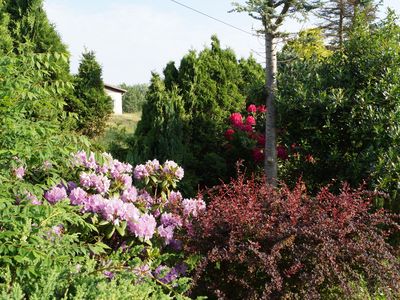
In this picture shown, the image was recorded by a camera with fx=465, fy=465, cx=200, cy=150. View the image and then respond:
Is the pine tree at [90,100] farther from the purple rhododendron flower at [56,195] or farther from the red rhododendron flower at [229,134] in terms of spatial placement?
the purple rhododendron flower at [56,195]

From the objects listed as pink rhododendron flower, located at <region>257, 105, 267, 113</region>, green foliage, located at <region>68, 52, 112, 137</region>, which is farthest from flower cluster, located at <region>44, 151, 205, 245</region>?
green foliage, located at <region>68, 52, 112, 137</region>

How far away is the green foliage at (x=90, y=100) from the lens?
10172mm

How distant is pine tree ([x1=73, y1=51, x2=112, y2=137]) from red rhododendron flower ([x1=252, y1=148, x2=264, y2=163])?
13.5 feet

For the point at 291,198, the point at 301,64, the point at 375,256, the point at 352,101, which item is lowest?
the point at 375,256

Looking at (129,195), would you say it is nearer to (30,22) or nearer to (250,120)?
(250,120)

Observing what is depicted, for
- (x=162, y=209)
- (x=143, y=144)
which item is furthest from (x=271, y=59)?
(x=162, y=209)

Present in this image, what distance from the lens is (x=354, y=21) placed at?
22.7ft

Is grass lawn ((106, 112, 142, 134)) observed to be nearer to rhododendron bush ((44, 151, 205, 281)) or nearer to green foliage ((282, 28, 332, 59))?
green foliage ((282, 28, 332, 59))

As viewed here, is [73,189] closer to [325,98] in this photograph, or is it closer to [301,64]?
[325,98]

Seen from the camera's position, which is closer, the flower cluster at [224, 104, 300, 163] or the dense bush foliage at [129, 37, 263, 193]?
the dense bush foliage at [129, 37, 263, 193]

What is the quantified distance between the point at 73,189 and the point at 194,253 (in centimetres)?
120

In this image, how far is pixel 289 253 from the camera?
3.71 m

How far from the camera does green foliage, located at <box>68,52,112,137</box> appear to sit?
1017 cm

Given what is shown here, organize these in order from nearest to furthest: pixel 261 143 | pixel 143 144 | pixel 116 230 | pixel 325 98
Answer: pixel 116 230 < pixel 325 98 < pixel 143 144 < pixel 261 143
